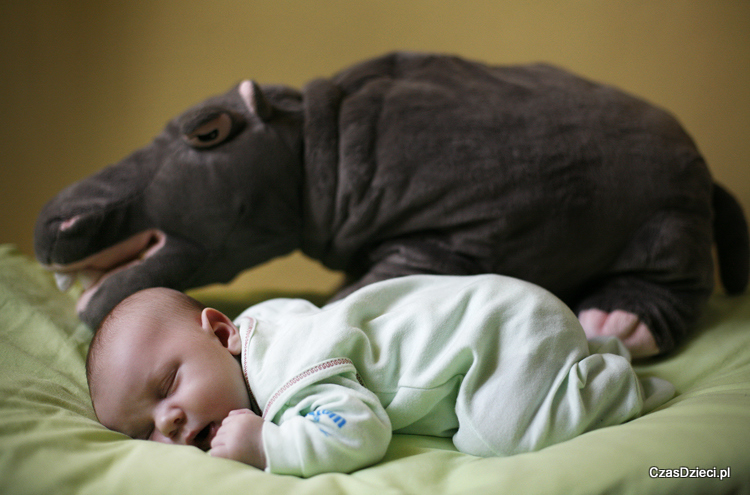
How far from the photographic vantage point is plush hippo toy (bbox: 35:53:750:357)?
1.02 m

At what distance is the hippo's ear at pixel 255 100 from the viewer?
1.05 m

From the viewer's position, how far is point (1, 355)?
835 millimetres

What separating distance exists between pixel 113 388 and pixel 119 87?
1378 millimetres

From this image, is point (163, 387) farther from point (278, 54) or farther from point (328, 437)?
point (278, 54)

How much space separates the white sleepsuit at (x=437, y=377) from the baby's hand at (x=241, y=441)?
0.03 m

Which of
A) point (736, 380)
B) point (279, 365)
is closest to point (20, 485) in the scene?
point (279, 365)

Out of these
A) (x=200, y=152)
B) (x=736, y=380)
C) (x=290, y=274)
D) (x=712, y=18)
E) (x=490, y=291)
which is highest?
(x=712, y=18)

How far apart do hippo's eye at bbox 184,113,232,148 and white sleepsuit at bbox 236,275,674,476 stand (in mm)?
392

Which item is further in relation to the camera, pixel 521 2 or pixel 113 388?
pixel 521 2

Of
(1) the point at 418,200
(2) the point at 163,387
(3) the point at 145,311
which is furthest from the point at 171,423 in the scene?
(1) the point at 418,200

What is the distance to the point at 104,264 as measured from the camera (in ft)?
Answer: 3.45

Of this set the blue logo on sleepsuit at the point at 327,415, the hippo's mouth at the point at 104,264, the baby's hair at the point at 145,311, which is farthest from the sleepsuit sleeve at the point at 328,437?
the hippo's mouth at the point at 104,264

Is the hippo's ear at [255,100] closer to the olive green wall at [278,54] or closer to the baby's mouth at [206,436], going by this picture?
the baby's mouth at [206,436]

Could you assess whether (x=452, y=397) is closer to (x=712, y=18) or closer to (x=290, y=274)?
(x=290, y=274)
